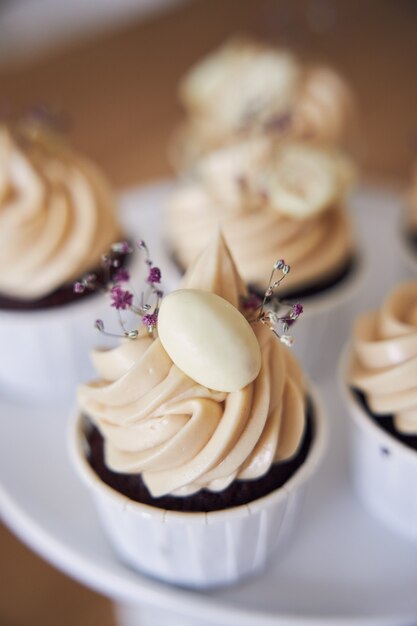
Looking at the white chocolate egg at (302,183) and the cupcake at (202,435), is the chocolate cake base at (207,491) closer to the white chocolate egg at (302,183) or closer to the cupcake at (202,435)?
the cupcake at (202,435)

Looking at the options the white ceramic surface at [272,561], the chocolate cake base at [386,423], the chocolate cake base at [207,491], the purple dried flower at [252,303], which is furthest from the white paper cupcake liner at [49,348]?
the chocolate cake base at [386,423]

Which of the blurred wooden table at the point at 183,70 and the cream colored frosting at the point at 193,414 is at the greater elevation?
the blurred wooden table at the point at 183,70

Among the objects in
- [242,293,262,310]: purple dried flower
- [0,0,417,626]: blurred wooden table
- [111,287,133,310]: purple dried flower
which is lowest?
[242,293,262,310]: purple dried flower

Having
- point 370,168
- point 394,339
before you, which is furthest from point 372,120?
point 394,339

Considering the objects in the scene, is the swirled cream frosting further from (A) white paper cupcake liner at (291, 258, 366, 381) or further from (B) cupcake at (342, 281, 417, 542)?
(B) cupcake at (342, 281, 417, 542)

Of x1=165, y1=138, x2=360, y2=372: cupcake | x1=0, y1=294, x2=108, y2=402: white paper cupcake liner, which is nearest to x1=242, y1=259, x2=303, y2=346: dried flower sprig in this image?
x1=165, y1=138, x2=360, y2=372: cupcake

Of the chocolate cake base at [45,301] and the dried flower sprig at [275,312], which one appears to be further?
the chocolate cake base at [45,301]
